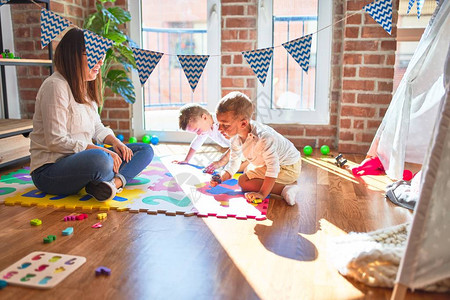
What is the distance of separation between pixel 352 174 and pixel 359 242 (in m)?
1.29

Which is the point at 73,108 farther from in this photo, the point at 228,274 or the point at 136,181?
the point at 228,274

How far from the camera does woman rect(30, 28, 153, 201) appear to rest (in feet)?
6.86

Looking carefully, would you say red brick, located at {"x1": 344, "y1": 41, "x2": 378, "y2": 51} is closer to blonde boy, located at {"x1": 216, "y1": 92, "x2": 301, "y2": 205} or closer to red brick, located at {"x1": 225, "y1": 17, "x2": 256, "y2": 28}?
red brick, located at {"x1": 225, "y1": 17, "x2": 256, "y2": 28}

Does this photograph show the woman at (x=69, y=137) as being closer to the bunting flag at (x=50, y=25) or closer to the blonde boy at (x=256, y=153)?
the bunting flag at (x=50, y=25)

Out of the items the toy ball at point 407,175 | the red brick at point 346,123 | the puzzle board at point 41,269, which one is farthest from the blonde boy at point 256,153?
the red brick at point 346,123

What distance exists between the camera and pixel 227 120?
6.81 ft

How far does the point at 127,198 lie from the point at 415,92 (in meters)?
1.69

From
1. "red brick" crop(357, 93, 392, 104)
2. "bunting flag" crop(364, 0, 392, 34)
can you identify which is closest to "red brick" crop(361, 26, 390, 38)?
"red brick" crop(357, 93, 392, 104)

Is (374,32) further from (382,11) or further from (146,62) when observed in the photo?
(146,62)

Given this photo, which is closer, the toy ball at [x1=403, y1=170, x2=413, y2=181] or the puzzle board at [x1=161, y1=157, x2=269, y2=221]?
the puzzle board at [x1=161, y1=157, x2=269, y2=221]

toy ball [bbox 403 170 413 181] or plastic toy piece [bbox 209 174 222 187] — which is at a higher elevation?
plastic toy piece [bbox 209 174 222 187]

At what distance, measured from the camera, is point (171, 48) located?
387cm

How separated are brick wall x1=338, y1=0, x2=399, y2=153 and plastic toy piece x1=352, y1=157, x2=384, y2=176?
2.05 ft

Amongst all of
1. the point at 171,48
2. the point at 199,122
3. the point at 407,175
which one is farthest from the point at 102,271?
the point at 171,48
